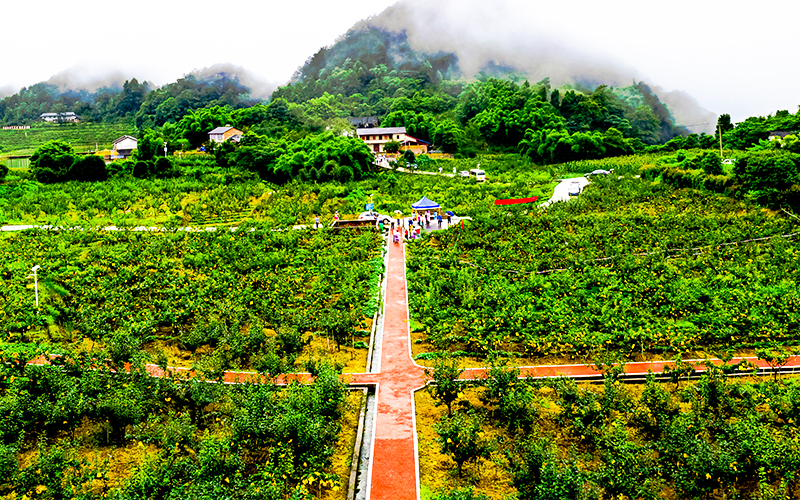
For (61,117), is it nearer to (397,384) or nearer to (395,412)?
(397,384)

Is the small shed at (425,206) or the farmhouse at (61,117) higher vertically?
the farmhouse at (61,117)

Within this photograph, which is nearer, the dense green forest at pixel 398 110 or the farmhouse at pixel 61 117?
the dense green forest at pixel 398 110

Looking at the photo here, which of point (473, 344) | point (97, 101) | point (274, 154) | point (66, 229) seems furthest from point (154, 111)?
point (473, 344)

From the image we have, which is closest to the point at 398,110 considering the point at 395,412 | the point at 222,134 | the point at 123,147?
the point at 222,134

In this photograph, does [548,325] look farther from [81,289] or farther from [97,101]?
[97,101]

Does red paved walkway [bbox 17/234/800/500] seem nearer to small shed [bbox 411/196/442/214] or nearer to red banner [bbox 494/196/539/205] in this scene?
small shed [bbox 411/196/442/214]

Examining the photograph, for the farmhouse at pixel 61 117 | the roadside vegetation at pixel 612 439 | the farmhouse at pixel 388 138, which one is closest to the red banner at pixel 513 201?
the roadside vegetation at pixel 612 439

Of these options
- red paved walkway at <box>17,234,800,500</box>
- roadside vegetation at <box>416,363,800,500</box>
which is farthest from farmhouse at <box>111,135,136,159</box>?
roadside vegetation at <box>416,363,800,500</box>

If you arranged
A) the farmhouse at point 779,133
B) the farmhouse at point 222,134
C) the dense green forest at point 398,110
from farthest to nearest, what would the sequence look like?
the farmhouse at point 222,134 → the dense green forest at point 398,110 → the farmhouse at point 779,133

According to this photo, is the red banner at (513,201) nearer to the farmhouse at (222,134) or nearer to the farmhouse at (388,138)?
the farmhouse at (388,138)
